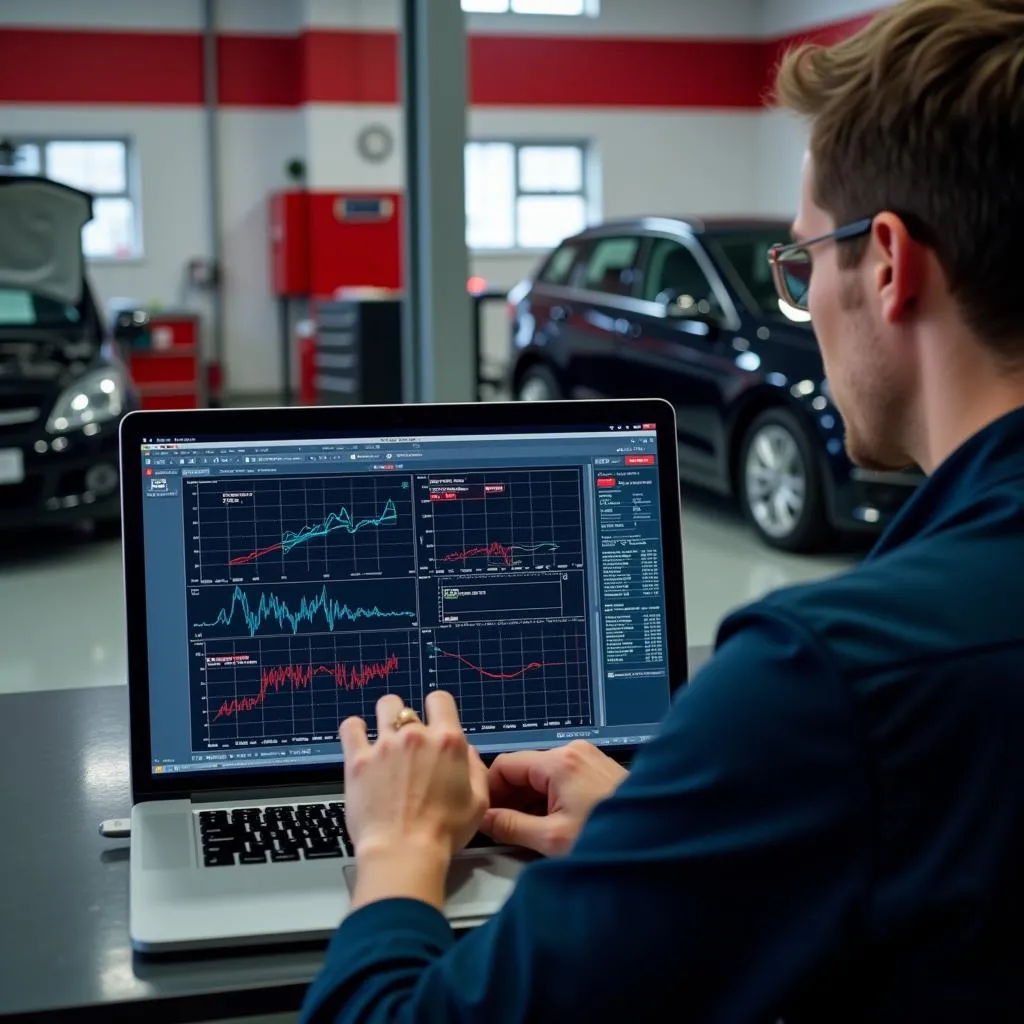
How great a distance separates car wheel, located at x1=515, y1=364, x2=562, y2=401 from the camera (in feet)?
24.6

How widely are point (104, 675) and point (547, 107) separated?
10.2 metres

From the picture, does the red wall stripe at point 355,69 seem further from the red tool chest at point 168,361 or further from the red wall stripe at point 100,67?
the red tool chest at point 168,361

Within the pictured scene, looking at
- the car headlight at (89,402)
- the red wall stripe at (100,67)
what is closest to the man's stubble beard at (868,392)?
the car headlight at (89,402)

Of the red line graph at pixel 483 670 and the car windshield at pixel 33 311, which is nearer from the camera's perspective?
the red line graph at pixel 483 670

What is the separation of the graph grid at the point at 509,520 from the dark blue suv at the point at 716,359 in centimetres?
405

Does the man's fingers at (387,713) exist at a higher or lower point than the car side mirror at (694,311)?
lower

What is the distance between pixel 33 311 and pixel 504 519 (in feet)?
18.3

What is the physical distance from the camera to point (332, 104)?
42.0 ft

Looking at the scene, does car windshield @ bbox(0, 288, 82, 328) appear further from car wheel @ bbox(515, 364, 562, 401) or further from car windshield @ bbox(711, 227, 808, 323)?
car windshield @ bbox(711, 227, 808, 323)

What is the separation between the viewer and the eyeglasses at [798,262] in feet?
3.11

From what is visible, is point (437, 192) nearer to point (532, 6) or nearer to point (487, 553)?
point (487, 553)

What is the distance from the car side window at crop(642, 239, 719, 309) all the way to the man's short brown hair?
559cm

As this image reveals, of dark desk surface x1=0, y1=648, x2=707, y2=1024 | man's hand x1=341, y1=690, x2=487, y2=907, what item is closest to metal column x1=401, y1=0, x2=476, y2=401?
dark desk surface x1=0, y1=648, x2=707, y2=1024

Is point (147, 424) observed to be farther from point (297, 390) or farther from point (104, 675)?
point (297, 390)
